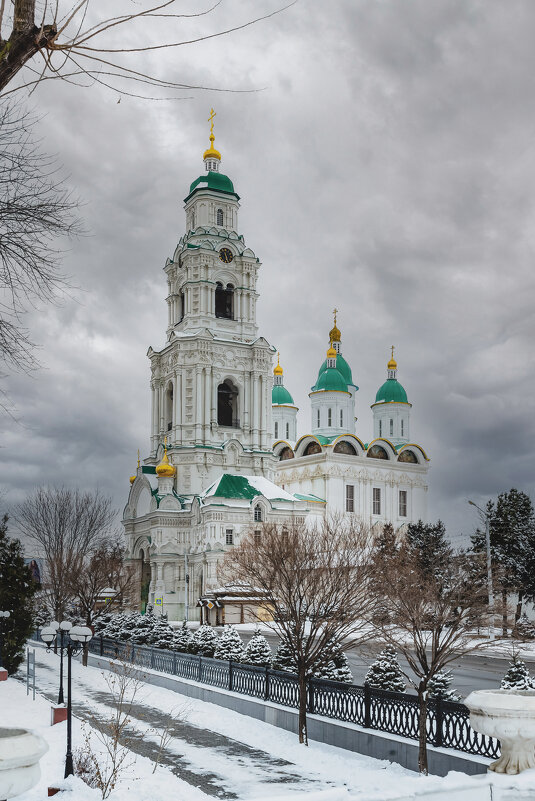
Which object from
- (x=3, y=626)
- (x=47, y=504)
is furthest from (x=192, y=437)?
(x=3, y=626)

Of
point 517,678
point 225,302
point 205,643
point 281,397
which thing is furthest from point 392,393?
point 517,678

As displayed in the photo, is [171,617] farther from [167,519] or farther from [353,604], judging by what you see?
[353,604]

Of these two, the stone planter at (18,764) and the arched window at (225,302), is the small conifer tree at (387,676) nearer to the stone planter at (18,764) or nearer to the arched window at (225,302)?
the stone planter at (18,764)

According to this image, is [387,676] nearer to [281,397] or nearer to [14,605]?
[14,605]

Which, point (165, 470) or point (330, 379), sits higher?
point (330, 379)

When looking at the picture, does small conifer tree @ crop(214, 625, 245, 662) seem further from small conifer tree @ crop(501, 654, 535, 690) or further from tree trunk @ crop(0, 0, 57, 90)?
tree trunk @ crop(0, 0, 57, 90)

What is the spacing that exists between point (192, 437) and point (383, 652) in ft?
155

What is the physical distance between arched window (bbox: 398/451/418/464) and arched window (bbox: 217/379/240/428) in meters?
23.3

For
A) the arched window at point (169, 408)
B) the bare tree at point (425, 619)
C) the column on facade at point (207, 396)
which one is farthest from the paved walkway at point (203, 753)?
the arched window at point (169, 408)

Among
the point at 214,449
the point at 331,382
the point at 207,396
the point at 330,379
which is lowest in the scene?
the point at 214,449

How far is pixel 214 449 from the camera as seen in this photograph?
63.5m

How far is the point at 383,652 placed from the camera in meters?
17.4

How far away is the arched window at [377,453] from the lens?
267 ft

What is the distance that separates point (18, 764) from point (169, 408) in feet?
216
